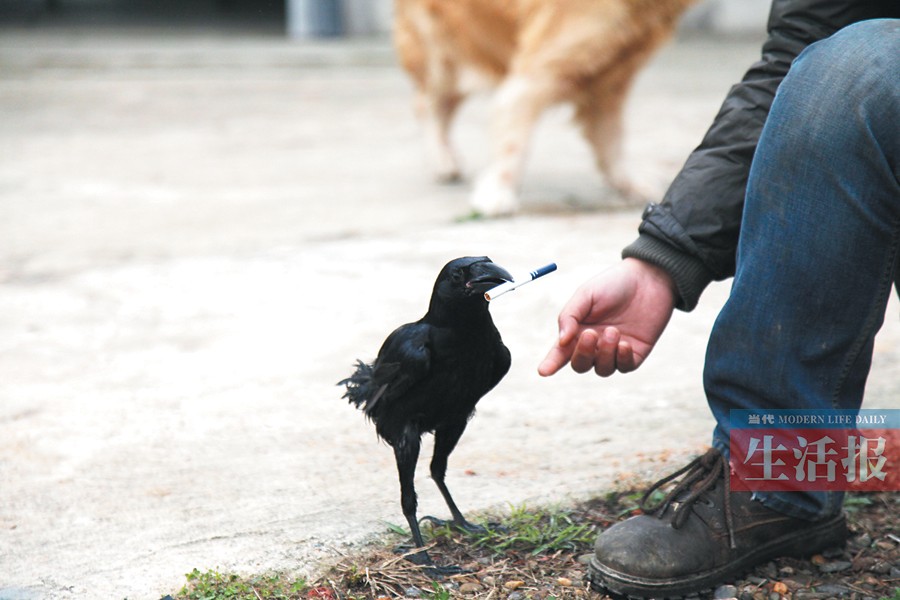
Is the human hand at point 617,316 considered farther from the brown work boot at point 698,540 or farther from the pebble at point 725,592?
the pebble at point 725,592

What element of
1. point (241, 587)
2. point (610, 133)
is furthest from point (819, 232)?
point (610, 133)

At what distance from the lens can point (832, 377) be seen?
1736mm

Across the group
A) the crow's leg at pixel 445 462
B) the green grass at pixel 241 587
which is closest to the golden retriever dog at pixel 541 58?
the crow's leg at pixel 445 462

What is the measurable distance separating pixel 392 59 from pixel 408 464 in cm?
768

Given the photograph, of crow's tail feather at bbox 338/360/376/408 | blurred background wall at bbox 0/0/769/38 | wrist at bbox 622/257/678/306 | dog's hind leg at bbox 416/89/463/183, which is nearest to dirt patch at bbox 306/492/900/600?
crow's tail feather at bbox 338/360/376/408

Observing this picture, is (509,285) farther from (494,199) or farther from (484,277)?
(494,199)

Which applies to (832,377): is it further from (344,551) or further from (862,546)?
(344,551)

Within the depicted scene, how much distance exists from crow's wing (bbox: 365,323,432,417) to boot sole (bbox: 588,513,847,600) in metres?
0.43

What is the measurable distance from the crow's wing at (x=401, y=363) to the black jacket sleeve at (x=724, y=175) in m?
0.47

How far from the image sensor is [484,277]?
5.21 feet

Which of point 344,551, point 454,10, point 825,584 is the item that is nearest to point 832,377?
point 825,584

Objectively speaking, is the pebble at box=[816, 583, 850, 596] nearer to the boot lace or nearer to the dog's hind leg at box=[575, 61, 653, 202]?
the boot lace

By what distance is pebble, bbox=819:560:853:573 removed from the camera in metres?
1.84

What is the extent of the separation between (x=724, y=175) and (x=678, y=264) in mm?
191
